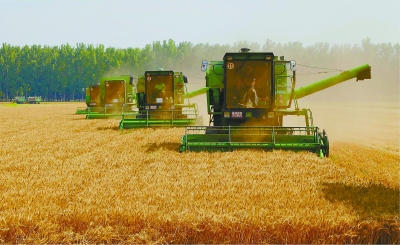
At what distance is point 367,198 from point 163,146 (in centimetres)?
704

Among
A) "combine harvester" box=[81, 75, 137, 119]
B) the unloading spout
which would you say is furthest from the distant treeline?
the unloading spout

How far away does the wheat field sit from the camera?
508 cm

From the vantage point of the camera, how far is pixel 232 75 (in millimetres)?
12391

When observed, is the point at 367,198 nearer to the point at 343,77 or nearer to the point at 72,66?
the point at 343,77

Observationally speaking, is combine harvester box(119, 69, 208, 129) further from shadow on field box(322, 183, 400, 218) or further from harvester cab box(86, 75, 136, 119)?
shadow on field box(322, 183, 400, 218)

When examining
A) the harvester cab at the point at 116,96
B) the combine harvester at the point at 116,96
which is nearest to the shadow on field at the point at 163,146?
the combine harvester at the point at 116,96

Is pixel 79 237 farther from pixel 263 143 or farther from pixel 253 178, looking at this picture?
pixel 263 143

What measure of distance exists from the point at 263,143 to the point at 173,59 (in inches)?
3747

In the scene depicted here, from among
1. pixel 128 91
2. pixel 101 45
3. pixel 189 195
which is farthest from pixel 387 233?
pixel 101 45

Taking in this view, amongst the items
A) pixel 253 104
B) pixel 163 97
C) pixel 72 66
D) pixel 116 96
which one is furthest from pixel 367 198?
pixel 72 66

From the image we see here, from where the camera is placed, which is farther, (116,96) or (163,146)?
(116,96)

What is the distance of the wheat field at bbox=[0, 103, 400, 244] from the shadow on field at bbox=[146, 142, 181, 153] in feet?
4.59

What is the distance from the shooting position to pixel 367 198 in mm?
6223

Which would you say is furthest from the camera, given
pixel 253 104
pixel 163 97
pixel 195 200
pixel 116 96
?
pixel 116 96
